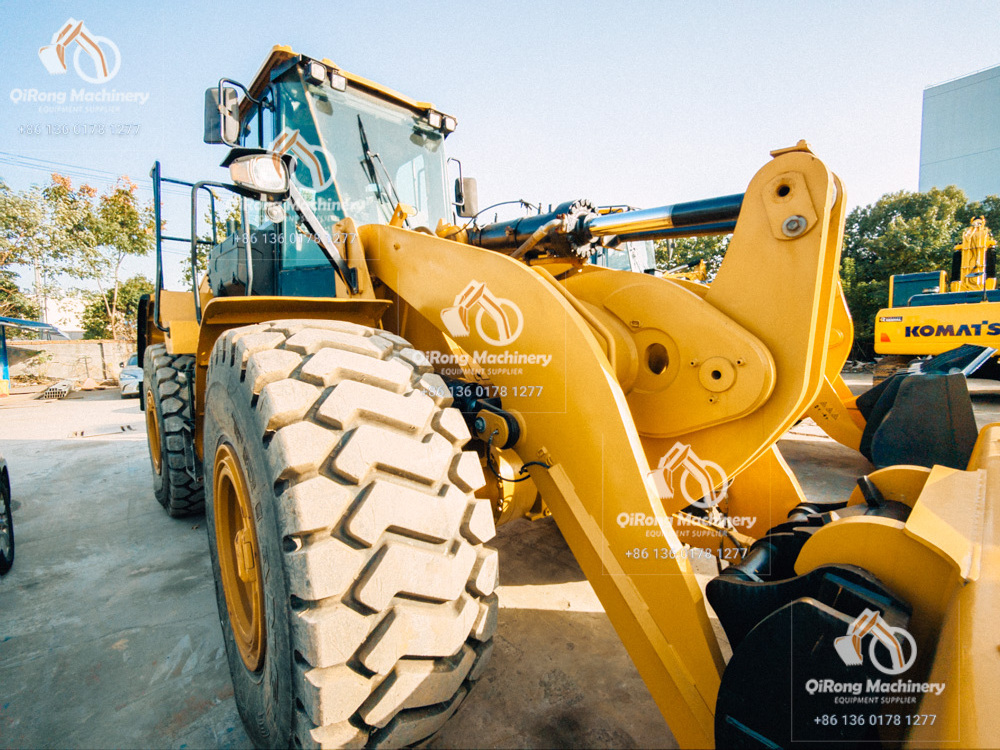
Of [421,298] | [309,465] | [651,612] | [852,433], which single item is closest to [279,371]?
[309,465]

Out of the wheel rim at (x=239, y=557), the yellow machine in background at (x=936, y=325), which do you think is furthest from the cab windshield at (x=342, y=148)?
the yellow machine in background at (x=936, y=325)

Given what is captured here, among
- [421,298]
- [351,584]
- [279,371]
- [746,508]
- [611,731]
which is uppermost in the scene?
[421,298]

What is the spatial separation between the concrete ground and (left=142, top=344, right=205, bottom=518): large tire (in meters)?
0.19

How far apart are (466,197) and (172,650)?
10.1 ft

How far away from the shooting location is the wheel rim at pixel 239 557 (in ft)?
5.13

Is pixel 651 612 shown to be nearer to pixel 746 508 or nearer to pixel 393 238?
pixel 746 508

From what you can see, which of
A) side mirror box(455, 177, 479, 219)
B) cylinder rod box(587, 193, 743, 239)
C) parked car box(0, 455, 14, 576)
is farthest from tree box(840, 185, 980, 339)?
parked car box(0, 455, 14, 576)

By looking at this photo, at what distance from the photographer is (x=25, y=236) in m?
20.2

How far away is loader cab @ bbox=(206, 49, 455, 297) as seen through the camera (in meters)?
2.77

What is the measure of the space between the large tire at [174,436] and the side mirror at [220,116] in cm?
207

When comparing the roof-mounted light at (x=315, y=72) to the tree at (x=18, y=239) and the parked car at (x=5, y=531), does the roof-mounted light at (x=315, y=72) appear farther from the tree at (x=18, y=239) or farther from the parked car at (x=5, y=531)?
the tree at (x=18, y=239)

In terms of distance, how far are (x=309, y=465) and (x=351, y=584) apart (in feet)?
1.00

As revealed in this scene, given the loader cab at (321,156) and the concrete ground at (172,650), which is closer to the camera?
the concrete ground at (172,650)

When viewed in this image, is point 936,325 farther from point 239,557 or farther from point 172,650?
point 172,650
